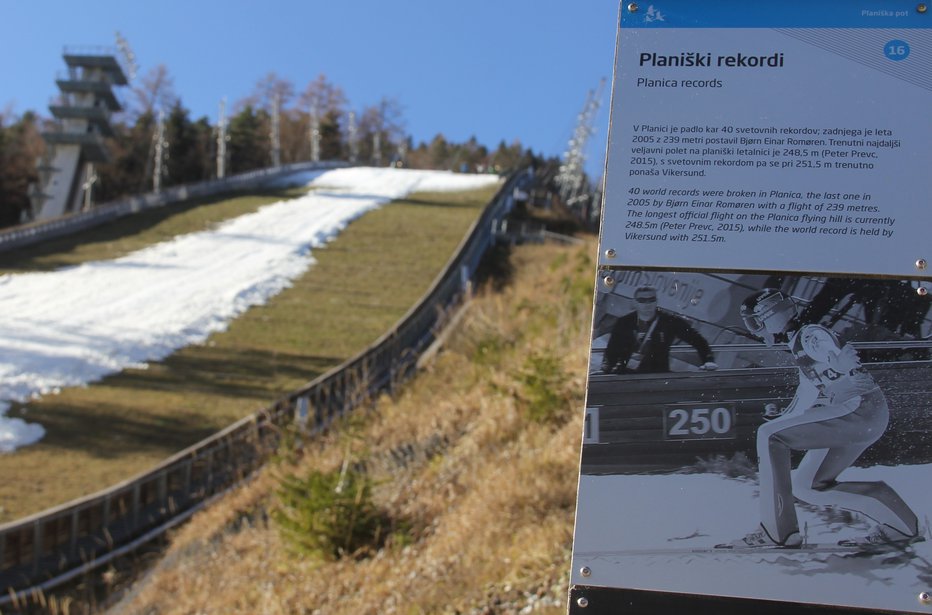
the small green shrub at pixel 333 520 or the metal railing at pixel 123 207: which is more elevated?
the metal railing at pixel 123 207

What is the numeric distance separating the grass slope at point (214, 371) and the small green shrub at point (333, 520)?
609 centimetres

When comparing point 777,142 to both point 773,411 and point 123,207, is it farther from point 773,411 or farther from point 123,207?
point 123,207

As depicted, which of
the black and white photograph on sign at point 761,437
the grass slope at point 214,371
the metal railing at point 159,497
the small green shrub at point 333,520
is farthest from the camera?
the grass slope at point 214,371

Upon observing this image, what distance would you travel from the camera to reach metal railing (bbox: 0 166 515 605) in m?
12.0

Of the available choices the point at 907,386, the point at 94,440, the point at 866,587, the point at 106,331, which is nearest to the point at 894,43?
the point at 907,386

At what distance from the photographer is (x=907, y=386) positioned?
346cm

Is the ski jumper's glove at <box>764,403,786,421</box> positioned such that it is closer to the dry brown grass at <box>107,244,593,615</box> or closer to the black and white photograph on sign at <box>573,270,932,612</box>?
the black and white photograph on sign at <box>573,270,932,612</box>

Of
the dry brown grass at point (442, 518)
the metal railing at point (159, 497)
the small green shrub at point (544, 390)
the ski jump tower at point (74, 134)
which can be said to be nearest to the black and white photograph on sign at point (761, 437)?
the dry brown grass at point (442, 518)

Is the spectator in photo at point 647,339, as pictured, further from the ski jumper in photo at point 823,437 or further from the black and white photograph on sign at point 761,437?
the ski jumper in photo at point 823,437

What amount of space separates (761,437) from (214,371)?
18306 mm

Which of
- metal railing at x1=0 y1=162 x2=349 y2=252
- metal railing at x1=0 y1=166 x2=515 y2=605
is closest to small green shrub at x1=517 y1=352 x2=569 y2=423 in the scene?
metal railing at x1=0 y1=166 x2=515 y2=605

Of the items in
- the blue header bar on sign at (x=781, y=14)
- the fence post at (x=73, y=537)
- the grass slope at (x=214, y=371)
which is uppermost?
the blue header bar on sign at (x=781, y=14)

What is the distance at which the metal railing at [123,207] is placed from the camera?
34.7 meters

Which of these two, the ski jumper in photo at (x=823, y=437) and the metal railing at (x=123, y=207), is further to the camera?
the metal railing at (x=123, y=207)
